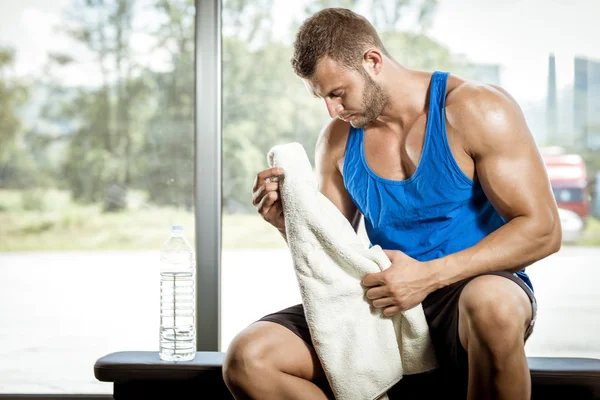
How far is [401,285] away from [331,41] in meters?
0.56

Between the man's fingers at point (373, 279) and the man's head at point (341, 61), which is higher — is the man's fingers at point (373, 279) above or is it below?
below

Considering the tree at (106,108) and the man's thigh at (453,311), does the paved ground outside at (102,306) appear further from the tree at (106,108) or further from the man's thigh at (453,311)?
the man's thigh at (453,311)

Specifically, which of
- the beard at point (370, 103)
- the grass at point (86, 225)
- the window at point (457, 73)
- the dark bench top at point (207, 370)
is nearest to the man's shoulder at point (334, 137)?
the beard at point (370, 103)

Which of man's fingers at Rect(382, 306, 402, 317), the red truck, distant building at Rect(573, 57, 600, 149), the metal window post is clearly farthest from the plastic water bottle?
distant building at Rect(573, 57, 600, 149)

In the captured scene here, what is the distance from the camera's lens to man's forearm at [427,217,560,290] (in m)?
1.43

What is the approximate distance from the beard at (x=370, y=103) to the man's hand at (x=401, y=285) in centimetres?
36

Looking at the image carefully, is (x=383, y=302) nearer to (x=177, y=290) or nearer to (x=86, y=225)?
(x=177, y=290)

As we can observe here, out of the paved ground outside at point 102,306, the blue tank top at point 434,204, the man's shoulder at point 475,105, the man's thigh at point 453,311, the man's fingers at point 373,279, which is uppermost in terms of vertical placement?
the man's shoulder at point 475,105

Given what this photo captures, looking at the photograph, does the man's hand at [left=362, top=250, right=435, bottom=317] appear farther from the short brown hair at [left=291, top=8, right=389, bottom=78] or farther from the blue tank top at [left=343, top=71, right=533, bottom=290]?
the short brown hair at [left=291, top=8, right=389, bottom=78]

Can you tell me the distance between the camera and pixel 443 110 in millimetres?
1575

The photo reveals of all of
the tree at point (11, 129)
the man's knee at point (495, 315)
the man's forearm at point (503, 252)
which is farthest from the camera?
the tree at point (11, 129)

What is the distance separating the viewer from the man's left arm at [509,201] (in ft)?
4.71

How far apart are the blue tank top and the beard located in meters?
0.11

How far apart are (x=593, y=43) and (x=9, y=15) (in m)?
1.79
